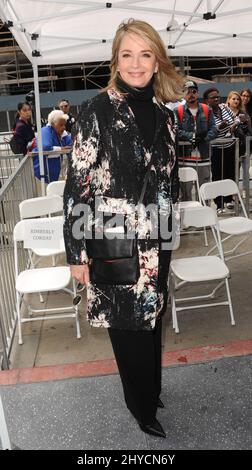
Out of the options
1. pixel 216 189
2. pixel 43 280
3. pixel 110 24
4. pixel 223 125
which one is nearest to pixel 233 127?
pixel 223 125

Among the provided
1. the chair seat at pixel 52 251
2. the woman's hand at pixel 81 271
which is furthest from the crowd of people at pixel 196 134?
the woman's hand at pixel 81 271

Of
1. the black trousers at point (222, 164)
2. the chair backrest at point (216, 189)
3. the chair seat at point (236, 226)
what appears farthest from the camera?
the black trousers at point (222, 164)

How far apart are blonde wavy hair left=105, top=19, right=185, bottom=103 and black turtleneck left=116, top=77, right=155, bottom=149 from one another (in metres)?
0.05

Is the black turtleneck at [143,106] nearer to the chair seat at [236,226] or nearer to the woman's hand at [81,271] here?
the woman's hand at [81,271]

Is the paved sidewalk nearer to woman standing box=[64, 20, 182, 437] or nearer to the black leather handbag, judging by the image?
woman standing box=[64, 20, 182, 437]

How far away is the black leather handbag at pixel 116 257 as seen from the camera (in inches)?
79.8

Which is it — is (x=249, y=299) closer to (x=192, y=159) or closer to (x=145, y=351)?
(x=145, y=351)

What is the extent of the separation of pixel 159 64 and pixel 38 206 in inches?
101

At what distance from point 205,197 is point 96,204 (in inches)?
113

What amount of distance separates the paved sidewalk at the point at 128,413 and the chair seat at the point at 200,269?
651 mm

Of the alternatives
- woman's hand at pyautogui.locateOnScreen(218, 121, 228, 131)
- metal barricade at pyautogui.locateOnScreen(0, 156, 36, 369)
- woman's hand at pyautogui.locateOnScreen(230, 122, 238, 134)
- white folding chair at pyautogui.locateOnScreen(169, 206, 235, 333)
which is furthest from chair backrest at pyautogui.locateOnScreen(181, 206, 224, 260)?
woman's hand at pyautogui.locateOnScreen(230, 122, 238, 134)

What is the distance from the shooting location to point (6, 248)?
156 inches

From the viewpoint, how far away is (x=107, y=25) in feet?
18.6

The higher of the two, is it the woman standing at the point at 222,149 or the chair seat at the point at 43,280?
the woman standing at the point at 222,149
